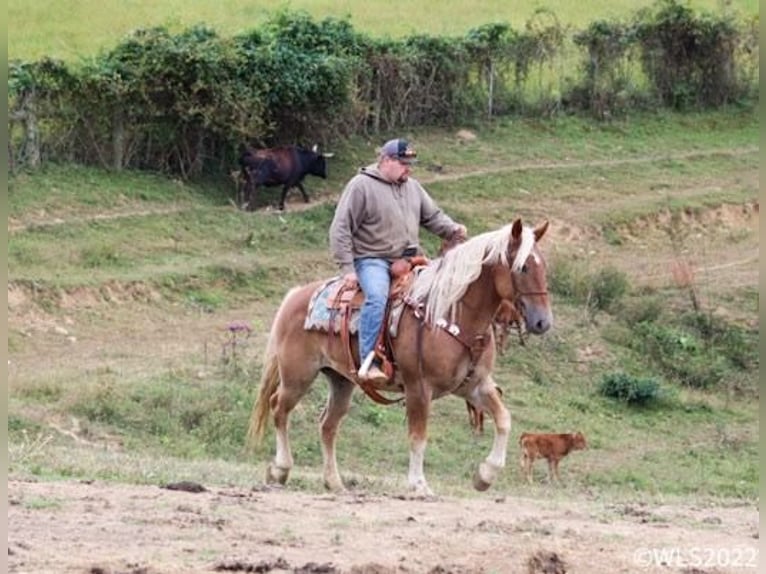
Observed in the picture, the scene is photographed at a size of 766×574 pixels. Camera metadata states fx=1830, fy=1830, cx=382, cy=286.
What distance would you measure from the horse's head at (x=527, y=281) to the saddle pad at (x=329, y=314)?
0.83 metres

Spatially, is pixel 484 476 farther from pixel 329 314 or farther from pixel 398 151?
pixel 398 151

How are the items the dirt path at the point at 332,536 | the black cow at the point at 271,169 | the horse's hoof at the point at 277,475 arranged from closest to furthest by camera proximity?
1. the dirt path at the point at 332,536
2. the horse's hoof at the point at 277,475
3. the black cow at the point at 271,169

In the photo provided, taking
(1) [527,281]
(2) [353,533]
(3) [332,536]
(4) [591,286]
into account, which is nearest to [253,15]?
(4) [591,286]

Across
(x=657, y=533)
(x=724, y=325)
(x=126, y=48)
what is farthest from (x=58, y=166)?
(x=657, y=533)

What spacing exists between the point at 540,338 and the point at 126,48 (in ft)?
28.4

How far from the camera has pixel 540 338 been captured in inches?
939

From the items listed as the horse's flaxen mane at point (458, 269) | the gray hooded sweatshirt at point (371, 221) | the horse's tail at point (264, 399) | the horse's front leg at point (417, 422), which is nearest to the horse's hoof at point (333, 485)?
the horse's front leg at point (417, 422)

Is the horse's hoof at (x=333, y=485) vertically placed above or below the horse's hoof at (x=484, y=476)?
below

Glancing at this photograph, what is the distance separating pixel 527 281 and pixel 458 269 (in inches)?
20.6

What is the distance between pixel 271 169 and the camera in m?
28.7

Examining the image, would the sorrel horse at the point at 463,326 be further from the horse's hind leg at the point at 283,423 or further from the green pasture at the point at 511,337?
the green pasture at the point at 511,337

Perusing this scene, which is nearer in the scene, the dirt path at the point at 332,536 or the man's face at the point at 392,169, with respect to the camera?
the dirt path at the point at 332,536

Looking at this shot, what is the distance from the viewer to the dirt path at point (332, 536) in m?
9.11

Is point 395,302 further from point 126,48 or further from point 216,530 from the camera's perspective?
point 126,48
